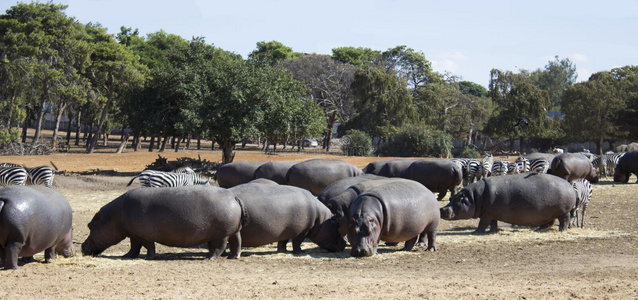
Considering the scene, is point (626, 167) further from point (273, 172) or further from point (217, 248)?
point (217, 248)

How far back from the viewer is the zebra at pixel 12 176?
19375mm

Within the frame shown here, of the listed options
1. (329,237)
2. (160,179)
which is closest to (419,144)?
(160,179)

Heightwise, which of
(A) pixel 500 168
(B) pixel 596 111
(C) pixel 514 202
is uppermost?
(B) pixel 596 111

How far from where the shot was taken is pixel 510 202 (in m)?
14.2

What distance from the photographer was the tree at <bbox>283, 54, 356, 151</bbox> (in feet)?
216

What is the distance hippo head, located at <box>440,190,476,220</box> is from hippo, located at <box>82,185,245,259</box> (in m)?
5.23

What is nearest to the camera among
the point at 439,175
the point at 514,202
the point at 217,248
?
the point at 217,248

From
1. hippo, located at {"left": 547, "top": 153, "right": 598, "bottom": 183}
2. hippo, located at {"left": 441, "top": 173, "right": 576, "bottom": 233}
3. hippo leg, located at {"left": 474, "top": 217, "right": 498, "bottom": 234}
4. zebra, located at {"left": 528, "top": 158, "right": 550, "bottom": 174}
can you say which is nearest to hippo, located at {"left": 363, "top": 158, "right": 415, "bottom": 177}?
zebra, located at {"left": 528, "top": 158, "right": 550, "bottom": 174}

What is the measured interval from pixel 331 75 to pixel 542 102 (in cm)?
2219

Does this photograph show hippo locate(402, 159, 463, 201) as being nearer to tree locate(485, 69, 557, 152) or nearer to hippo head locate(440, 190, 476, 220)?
hippo head locate(440, 190, 476, 220)

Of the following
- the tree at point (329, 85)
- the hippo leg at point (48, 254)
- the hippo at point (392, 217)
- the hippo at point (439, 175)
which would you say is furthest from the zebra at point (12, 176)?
the tree at point (329, 85)

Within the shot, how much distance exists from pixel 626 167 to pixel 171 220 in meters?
25.1

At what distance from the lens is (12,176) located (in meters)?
19.5

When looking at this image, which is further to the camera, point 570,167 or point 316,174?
point 570,167
